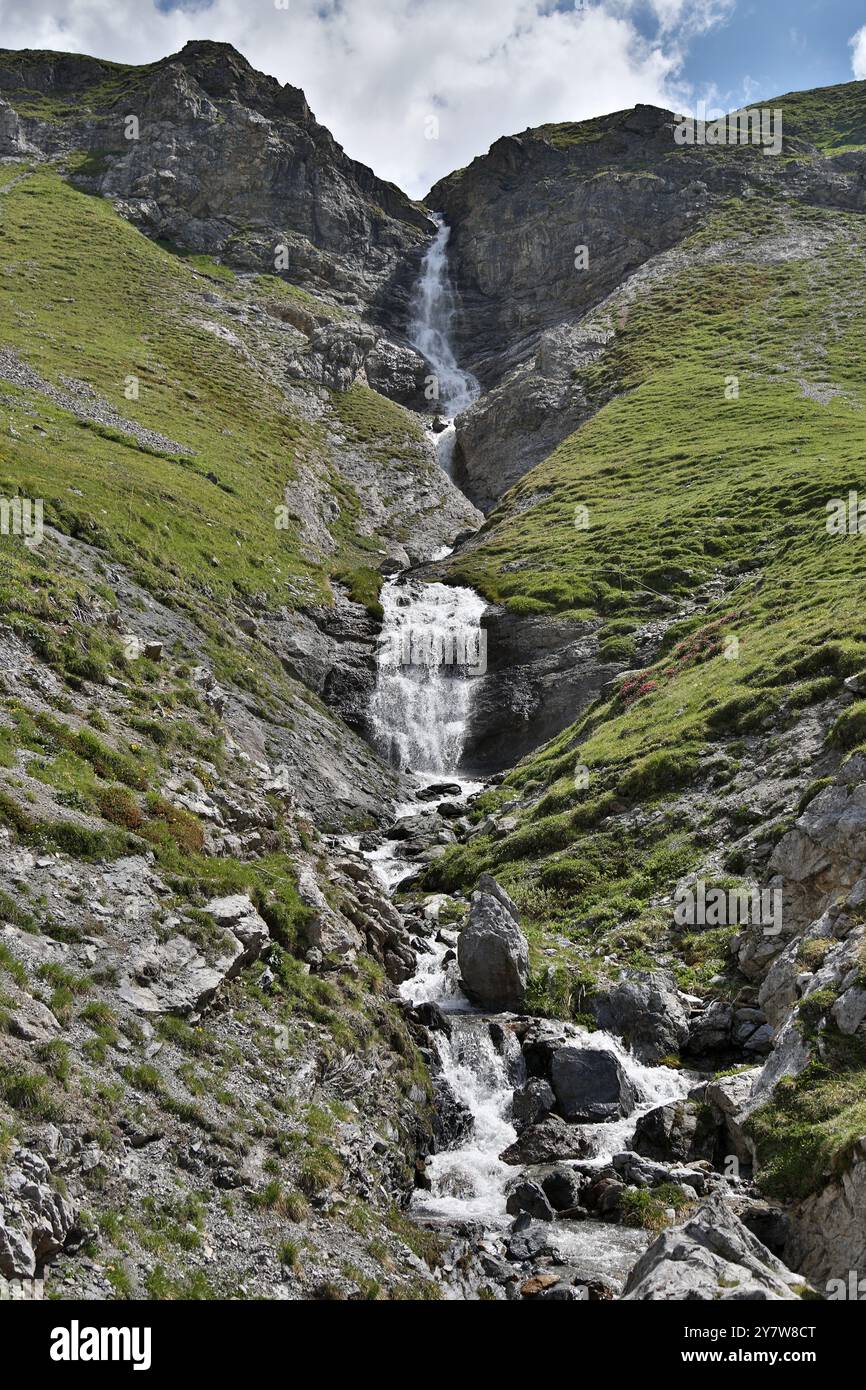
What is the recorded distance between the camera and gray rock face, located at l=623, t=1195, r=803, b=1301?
11.4m

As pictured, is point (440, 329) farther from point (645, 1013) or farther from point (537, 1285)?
point (537, 1285)

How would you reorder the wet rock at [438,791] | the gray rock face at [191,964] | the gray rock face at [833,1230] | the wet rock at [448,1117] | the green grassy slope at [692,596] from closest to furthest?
the gray rock face at [833,1230], the gray rock face at [191,964], the wet rock at [448,1117], the green grassy slope at [692,596], the wet rock at [438,791]

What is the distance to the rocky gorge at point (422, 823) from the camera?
13398 millimetres

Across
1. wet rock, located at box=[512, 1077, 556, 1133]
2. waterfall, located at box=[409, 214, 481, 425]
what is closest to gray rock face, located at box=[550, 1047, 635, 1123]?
wet rock, located at box=[512, 1077, 556, 1133]

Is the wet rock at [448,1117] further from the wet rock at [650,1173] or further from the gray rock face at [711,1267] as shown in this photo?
the gray rock face at [711,1267]

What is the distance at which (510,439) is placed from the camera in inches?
3816

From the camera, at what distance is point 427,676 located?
172ft

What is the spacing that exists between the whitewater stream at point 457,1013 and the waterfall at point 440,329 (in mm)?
53841

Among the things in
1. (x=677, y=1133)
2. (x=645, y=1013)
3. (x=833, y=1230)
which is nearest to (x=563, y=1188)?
(x=677, y=1133)

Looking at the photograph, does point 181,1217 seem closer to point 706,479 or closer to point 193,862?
point 193,862

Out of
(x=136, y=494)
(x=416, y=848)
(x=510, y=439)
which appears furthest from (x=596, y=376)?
(x=416, y=848)

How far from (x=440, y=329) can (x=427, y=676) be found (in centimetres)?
9045

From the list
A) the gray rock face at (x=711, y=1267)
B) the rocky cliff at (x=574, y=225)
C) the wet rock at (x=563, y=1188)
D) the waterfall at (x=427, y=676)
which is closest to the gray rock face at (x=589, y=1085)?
the wet rock at (x=563, y=1188)
